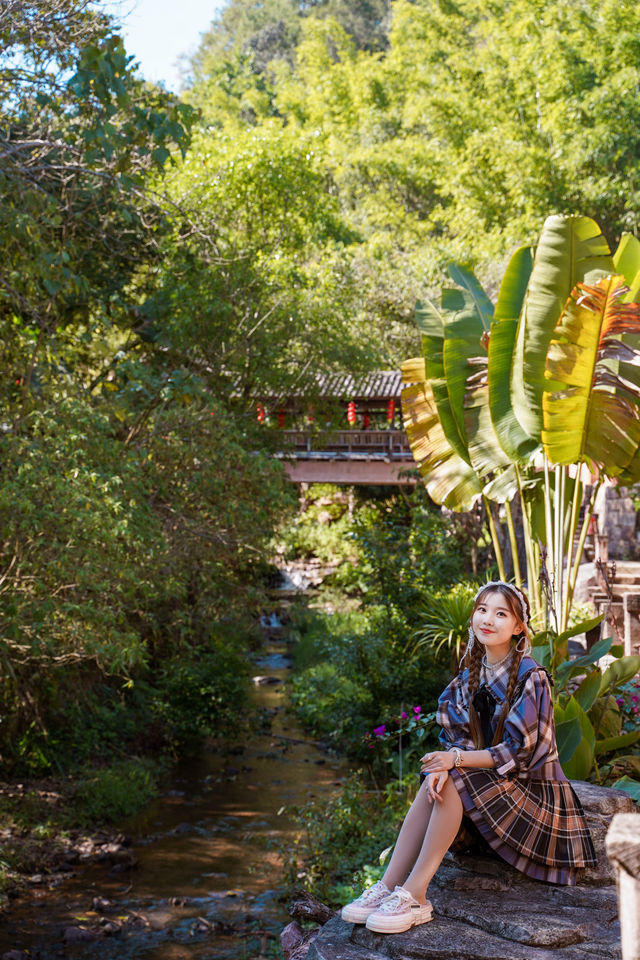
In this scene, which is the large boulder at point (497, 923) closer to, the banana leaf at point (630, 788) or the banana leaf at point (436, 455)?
the banana leaf at point (630, 788)

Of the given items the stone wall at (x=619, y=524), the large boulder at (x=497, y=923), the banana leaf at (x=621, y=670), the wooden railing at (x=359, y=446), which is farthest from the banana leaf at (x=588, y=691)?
the wooden railing at (x=359, y=446)

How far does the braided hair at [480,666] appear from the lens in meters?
3.52

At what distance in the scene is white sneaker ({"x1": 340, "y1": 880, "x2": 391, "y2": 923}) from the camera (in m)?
3.16

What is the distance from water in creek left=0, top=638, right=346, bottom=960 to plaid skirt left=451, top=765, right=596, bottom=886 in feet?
11.5

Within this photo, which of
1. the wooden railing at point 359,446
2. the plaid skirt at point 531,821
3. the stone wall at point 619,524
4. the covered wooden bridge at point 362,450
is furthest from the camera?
the wooden railing at point 359,446

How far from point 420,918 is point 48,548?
4.54 m

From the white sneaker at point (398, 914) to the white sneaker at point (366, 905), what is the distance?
5 cm

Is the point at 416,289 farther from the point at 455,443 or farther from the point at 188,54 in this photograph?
the point at 188,54

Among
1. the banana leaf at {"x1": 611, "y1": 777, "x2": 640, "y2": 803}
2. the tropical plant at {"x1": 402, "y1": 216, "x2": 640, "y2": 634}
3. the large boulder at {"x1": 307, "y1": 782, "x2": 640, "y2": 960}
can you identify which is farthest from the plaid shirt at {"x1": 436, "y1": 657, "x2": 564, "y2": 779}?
the tropical plant at {"x1": 402, "y1": 216, "x2": 640, "y2": 634}

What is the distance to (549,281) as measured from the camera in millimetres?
6516

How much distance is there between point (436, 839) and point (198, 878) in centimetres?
531

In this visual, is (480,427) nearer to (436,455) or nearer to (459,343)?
(436,455)

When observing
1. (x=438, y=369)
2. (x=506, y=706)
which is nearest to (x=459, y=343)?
(x=438, y=369)

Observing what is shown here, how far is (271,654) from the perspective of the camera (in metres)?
17.6
